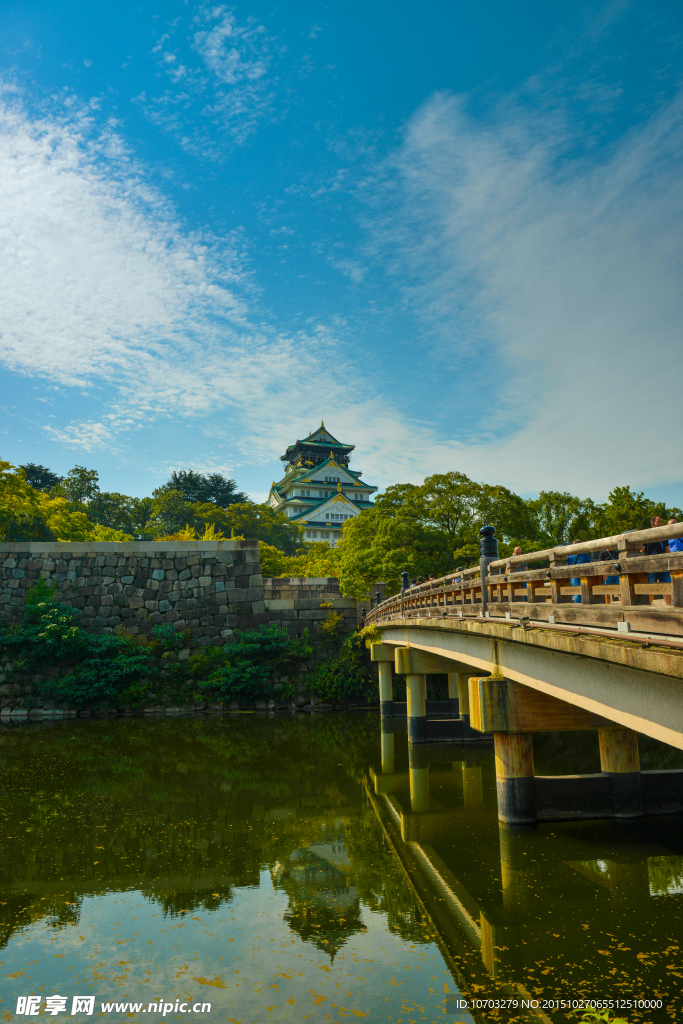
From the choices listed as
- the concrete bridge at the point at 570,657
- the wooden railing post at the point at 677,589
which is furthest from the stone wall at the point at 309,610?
the wooden railing post at the point at 677,589

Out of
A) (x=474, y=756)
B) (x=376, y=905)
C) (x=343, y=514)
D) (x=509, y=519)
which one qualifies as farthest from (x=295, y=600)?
(x=343, y=514)

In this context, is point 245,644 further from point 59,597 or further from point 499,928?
point 499,928

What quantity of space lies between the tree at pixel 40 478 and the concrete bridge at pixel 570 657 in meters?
48.6

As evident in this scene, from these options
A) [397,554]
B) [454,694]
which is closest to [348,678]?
[397,554]

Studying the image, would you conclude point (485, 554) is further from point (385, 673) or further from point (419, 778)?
point (385, 673)

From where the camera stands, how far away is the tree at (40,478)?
182 feet

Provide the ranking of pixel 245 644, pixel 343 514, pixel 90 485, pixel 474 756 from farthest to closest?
pixel 343 514
pixel 90 485
pixel 245 644
pixel 474 756

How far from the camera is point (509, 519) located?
2264 cm

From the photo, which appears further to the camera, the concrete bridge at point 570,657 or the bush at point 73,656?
the bush at point 73,656

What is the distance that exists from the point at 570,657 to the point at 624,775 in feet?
13.6

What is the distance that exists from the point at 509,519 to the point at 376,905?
55.7 feet

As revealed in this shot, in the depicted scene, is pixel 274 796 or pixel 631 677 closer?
pixel 631 677

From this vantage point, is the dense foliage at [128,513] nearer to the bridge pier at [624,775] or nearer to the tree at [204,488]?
the tree at [204,488]

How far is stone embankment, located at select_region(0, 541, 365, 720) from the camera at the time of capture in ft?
84.6
